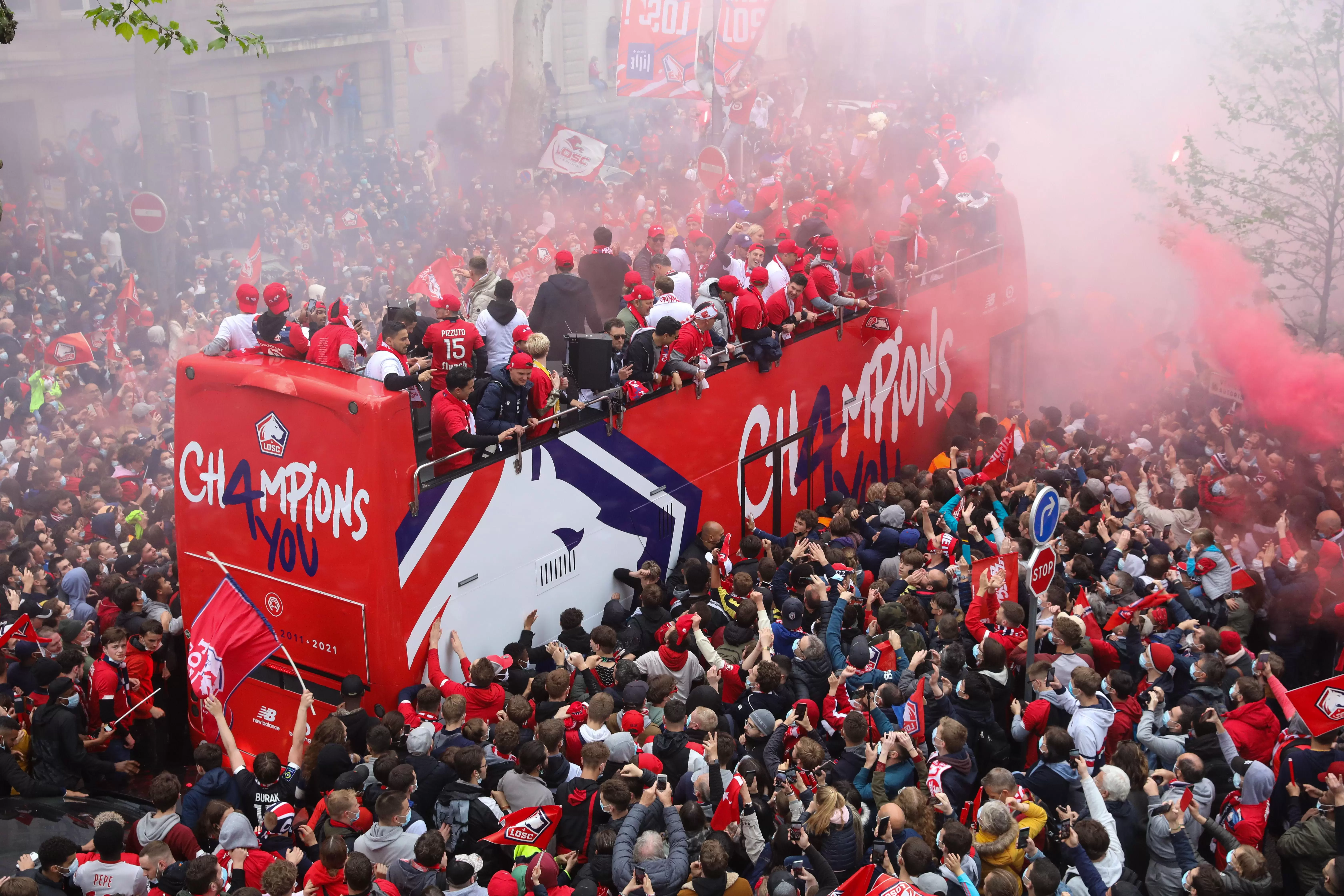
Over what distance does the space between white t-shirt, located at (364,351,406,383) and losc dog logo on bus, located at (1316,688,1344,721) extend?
18.0 ft

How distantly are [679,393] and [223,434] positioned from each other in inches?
132

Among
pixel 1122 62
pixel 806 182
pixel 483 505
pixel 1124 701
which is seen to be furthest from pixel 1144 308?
pixel 483 505

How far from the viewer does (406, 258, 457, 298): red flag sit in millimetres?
13617

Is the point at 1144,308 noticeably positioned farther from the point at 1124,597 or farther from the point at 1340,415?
the point at 1124,597

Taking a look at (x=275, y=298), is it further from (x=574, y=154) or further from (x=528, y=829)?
(x=574, y=154)

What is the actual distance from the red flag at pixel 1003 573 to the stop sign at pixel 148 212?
13046 mm

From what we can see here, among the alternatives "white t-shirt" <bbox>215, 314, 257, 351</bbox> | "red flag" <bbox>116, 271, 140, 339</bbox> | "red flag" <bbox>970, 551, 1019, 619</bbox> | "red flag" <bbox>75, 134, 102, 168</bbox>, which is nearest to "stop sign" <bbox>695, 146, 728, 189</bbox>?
"red flag" <bbox>116, 271, 140, 339</bbox>

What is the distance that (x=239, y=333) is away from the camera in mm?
8180

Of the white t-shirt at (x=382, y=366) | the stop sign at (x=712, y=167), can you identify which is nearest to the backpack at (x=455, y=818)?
the white t-shirt at (x=382, y=366)

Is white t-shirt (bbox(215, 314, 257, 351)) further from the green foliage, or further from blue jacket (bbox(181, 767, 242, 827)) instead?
blue jacket (bbox(181, 767, 242, 827))

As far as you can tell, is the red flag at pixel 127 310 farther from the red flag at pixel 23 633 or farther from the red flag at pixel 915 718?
the red flag at pixel 915 718

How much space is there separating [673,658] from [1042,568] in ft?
7.68

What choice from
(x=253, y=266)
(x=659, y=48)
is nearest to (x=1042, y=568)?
(x=253, y=266)

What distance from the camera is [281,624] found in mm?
7797
